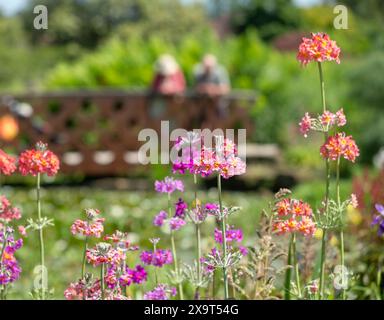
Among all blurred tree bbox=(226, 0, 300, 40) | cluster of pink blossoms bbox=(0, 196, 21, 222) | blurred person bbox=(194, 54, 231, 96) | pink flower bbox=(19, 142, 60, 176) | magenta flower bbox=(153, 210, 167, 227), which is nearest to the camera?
pink flower bbox=(19, 142, 60, 176)

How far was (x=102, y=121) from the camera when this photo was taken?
1127cm

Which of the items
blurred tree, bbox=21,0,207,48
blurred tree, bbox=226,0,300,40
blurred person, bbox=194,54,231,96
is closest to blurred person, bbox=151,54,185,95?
blurred person, bbox=194,54,231,96

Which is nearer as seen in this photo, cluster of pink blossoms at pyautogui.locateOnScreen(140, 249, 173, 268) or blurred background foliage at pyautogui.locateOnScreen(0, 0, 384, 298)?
cluster of pink blossoms at pyautogui.locateOnScreen(140, 249, 173, 268)

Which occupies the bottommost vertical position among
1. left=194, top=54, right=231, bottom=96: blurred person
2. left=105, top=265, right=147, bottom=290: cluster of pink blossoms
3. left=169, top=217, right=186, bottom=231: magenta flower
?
left=105, top=265, right=147, bottom=290: cluster of pink blossoms

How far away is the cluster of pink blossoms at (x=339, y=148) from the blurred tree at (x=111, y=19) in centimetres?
3188

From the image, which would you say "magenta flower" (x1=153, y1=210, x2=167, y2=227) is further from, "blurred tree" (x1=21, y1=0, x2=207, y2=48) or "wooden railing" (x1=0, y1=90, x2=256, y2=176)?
"blurred tree" (x1=21, y1=0, x2=207, y2=48)

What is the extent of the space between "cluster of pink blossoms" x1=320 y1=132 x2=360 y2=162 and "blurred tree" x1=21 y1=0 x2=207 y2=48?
31.9 meters

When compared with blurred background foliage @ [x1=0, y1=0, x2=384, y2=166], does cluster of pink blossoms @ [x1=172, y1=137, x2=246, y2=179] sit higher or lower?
lower

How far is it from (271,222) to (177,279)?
12.0 inches

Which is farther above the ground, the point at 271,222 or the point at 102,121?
the point at 102,121

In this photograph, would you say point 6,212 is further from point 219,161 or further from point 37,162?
point 219,161

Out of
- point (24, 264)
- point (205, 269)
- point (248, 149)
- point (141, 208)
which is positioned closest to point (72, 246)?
point (24, 264)

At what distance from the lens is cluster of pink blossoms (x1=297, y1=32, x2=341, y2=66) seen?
166 cm
